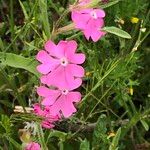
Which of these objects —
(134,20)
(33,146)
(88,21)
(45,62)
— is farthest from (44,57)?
(134,20)

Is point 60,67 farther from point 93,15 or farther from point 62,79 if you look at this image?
point 93,15

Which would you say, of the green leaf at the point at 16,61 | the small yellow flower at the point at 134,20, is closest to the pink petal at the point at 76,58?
the green leaf at the point at 16,61

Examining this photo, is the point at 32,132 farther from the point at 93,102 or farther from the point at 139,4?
the point at 139,4

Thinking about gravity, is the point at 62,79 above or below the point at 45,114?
above

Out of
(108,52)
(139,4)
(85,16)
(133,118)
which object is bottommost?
(133,118)

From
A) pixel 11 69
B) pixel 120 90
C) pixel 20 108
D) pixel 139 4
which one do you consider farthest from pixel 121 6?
pixel 20 108

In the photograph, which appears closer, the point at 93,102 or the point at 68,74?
the point at 68,74
